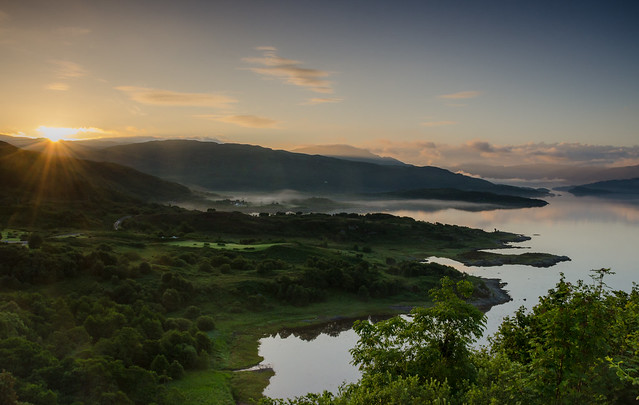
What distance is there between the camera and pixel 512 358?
22.5 meters

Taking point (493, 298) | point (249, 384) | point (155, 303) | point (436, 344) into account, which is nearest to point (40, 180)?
point (155, 303)

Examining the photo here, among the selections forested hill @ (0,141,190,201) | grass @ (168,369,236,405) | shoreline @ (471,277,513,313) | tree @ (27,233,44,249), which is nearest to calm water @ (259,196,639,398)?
shoreline @ (471,277,513,313)

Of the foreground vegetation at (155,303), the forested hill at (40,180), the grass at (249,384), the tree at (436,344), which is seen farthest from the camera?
the forested hill at (40,180)

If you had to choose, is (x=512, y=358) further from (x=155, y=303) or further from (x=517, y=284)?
(x=517, y=284)

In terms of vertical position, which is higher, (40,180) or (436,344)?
(40,180)

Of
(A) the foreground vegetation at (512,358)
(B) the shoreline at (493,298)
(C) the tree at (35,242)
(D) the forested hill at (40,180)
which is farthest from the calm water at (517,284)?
(D) the forested hill at (40,180)

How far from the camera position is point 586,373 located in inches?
557

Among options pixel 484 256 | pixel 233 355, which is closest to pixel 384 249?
pixel 484 256

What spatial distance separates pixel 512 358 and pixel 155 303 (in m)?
43.0

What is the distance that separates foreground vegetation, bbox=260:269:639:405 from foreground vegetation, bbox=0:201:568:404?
18.8 metres

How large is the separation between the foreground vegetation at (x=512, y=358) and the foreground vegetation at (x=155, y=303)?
18841mm

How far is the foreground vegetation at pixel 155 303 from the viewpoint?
28.1 meters

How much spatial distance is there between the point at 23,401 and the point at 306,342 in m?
31.6

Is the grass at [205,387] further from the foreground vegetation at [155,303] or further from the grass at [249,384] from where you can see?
the grass at [249,384]
